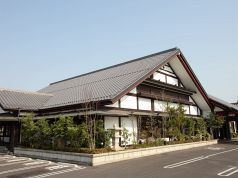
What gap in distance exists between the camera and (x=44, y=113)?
55.6 feet

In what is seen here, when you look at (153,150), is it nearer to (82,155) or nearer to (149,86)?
(82,155)

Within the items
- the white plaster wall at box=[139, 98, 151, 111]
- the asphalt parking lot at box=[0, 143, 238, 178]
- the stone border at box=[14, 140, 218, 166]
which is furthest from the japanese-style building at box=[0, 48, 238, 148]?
the asphalt parking lot at box=[0, 143, 238, 178]

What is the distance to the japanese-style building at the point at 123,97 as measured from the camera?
1398 centimetres

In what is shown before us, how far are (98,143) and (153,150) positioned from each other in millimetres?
3108

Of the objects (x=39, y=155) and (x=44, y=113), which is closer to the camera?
(x=39, y=155)

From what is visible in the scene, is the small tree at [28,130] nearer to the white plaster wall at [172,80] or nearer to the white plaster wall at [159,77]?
the white plaster wall at [159,77]

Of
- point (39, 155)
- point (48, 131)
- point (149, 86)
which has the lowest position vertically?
point (39, 155)

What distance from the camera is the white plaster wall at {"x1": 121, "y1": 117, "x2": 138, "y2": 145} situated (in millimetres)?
14641

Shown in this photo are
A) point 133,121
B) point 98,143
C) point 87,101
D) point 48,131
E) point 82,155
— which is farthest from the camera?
point 133,121

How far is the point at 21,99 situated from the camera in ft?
57.2

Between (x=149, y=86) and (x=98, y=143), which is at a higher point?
(x=149, y=86)

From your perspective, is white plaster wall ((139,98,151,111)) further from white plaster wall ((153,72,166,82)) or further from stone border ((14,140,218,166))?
stone border ((14,140,218,166))

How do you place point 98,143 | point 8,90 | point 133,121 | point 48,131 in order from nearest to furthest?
point 98,143
point 48,131
point 133,121
point 8,90

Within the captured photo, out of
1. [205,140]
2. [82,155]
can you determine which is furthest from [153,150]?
[205,140]
